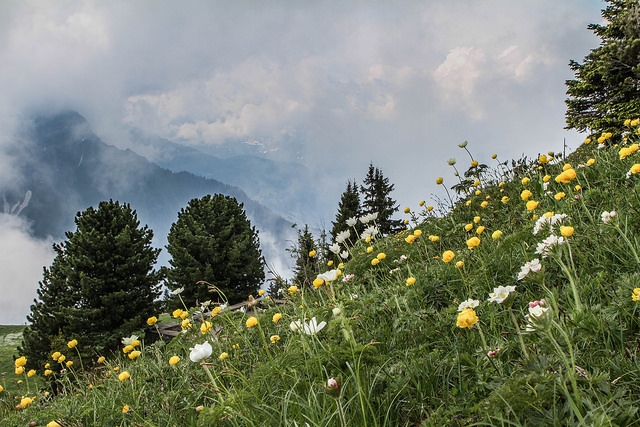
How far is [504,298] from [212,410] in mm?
1164

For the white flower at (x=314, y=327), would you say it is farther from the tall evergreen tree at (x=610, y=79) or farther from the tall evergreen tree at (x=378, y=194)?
the tall evergreen tree at (x=378, y=194)

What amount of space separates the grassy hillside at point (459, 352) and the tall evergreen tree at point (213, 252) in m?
18.5

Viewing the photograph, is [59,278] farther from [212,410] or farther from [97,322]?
[212,410]

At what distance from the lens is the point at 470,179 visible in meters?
5.51

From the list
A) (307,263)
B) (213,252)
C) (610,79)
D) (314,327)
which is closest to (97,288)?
(213,252)

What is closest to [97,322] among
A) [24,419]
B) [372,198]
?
[24,419]

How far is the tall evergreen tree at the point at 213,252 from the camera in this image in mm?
21406

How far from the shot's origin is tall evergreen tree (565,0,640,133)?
12.9 m

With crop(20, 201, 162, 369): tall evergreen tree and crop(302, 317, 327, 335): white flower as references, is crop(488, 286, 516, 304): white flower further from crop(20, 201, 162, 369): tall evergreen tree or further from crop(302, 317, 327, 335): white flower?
crop(20, 201, 162, 369): tall evergreen tree

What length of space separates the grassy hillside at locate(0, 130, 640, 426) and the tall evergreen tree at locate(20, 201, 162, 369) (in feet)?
44.9

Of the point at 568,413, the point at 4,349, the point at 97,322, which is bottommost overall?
the point at 568,413

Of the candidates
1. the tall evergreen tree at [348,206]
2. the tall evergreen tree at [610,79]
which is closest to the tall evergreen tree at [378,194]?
the tall evergreen tree at [348,206]

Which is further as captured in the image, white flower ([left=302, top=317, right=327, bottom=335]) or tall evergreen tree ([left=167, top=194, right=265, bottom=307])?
tall evergreen tree ([left=167, top=194, right=265, bottom=307])

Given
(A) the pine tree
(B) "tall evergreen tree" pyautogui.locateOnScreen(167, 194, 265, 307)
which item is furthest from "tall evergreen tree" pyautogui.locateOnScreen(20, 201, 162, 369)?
(A) the pine tree
